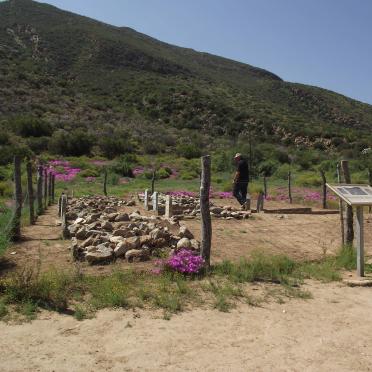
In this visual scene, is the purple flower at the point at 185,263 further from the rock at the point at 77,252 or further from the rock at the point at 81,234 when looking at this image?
the rock at the point at 81,234

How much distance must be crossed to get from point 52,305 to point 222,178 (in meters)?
23.2

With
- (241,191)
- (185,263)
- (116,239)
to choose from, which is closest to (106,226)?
(116,239)

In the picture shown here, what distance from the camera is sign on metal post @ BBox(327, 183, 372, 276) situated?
777 centimetres

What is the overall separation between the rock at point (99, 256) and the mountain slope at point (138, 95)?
33.9 metres

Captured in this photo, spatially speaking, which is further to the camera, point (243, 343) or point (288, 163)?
point (288, 163)

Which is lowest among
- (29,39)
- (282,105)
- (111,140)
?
(111,140)

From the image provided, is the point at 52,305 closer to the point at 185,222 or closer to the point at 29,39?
the point at 185,222

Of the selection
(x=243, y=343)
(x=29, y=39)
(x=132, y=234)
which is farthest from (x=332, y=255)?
(x=29, y=39)

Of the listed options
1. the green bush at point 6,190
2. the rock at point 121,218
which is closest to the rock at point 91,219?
the rock at point 121,218

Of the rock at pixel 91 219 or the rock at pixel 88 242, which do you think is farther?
the rock at pixel 91 219

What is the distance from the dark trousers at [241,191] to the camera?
49.2 feet

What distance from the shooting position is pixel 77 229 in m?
10.4

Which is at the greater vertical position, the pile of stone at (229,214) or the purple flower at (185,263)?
the pile of stone at (229,214)

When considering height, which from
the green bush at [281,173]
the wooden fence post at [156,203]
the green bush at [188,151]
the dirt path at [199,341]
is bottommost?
the dirt path at [199,341]
